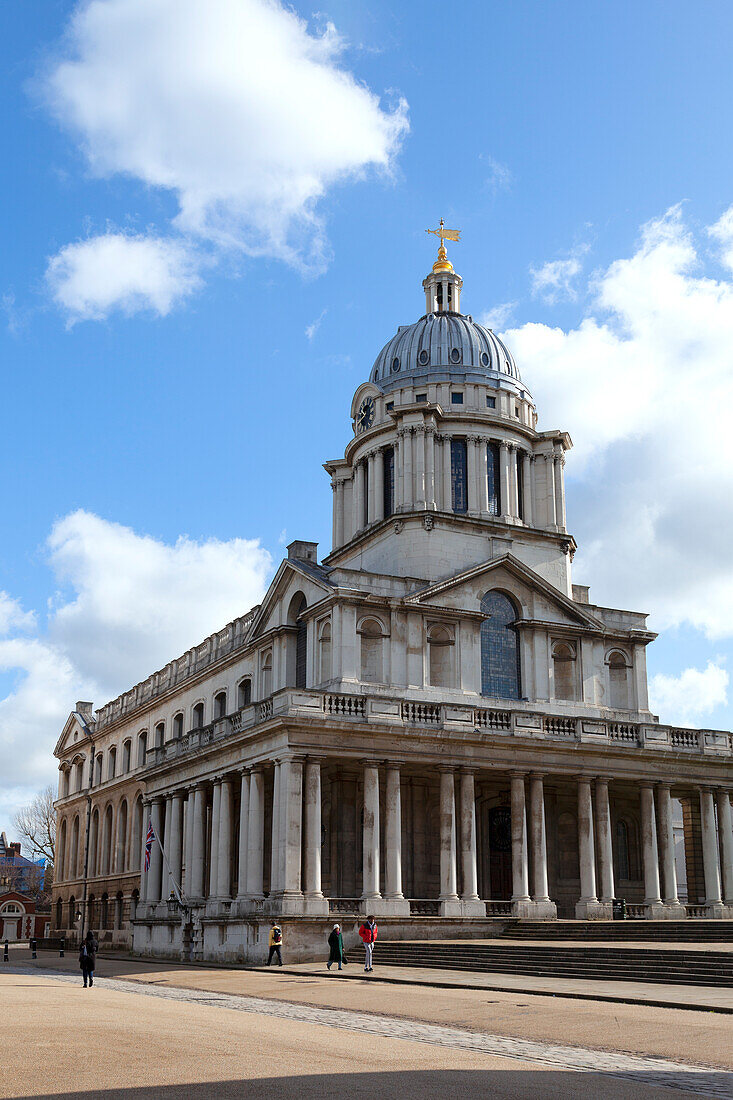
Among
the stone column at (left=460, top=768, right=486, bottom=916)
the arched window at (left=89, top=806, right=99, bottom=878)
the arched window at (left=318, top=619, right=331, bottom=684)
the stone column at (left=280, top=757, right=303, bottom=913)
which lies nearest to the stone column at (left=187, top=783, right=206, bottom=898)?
the arched window at (left=318, top=619, right=331, bottom=684)

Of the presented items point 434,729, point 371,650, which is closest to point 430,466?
point 371,650

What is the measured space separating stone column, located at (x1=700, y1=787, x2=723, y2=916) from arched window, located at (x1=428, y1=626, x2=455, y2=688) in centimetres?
1146

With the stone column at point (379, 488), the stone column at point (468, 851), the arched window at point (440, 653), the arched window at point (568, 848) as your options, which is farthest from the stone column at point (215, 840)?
the stone column at point (379, 488)

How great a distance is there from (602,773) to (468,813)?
6.09m

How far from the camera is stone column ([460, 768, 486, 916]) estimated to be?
42094 mm

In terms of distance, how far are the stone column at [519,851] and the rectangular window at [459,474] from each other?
623 inches

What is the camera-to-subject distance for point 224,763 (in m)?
46.6

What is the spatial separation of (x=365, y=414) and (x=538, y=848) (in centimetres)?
2603

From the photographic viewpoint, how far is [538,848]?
145 ft

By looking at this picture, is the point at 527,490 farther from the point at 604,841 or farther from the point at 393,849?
the point at 393,849

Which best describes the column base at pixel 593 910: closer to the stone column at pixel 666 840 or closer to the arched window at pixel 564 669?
the stone column at pixel 666 840

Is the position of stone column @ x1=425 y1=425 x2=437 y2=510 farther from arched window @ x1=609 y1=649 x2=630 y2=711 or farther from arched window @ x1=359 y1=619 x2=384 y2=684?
arched window @ x1=609 y1=649 x2=630 y2=711

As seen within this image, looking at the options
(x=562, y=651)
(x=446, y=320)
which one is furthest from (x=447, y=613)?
(x=446, y=320)

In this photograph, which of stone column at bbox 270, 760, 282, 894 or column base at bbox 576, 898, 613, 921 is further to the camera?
column base at bbox 576, 898, 613, 921
